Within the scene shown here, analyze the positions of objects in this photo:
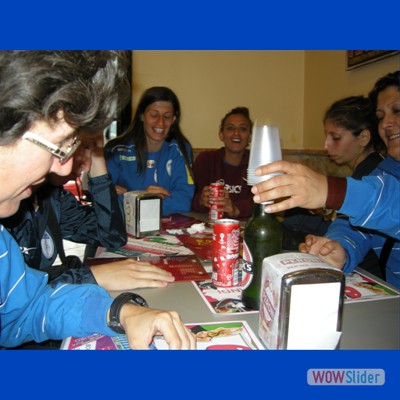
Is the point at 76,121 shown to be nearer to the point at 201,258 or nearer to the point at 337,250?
the point at 201,258

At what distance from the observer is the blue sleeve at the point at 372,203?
2.67 feet

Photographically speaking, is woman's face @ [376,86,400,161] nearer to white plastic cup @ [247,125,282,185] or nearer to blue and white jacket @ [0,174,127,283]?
white plastic cup @ [247,125,282,185]

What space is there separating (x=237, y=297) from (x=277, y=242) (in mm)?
170

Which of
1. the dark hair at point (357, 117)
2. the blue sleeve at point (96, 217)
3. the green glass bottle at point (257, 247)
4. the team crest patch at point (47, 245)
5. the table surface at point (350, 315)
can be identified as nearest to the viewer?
the table surface at point (350, 315)

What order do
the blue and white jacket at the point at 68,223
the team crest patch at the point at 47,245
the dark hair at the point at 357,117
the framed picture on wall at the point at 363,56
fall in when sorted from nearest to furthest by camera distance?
1. the blue and white jacket at the point at 68,223
2. the team crest patch at the point at 47,245
3. the dark hair at the point at 357,117
4. the framed picture on wall at the point at 363,56

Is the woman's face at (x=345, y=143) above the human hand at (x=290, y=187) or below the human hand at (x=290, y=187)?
above

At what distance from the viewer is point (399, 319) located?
0.77m

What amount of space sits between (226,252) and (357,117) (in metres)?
1.37

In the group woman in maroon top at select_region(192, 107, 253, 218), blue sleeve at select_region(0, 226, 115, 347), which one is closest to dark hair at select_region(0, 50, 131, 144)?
blue sleeve at select_region(0, 226, 115, 347)

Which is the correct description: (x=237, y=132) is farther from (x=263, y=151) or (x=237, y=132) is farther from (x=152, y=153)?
(x=263, y=151)

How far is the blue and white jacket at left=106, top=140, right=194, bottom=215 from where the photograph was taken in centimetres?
216

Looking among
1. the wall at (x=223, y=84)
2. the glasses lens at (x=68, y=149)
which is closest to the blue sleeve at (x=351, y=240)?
the glasses lens at (x=68, y=149)

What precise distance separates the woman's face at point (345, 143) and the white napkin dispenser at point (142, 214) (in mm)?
1072

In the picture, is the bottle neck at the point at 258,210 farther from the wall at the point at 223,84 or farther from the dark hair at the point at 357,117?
the wall at the point at 223,84
